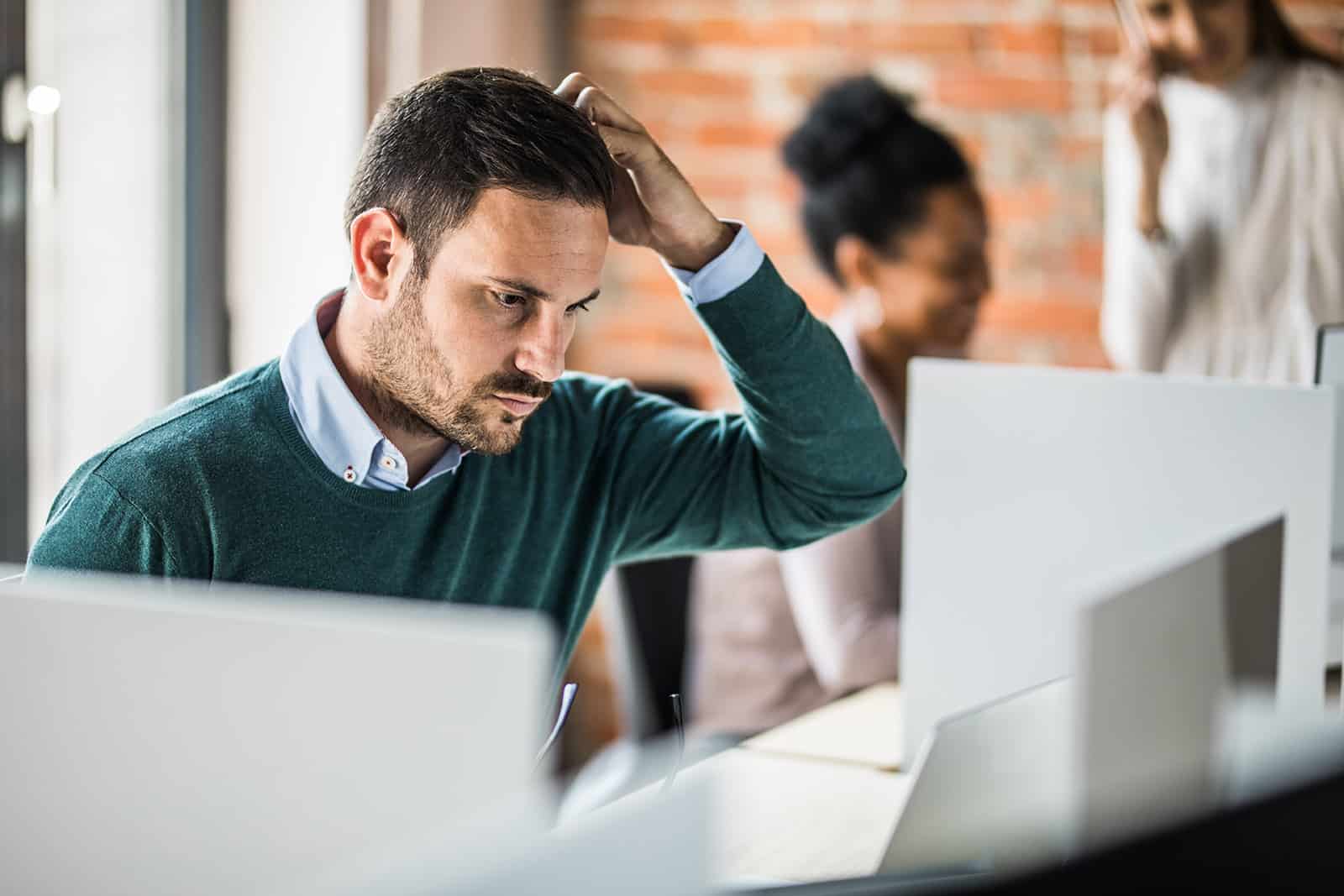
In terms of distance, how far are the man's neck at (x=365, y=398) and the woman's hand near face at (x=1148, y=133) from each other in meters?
1.94

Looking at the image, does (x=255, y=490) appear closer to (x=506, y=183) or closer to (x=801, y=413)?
(x=506, y=183)

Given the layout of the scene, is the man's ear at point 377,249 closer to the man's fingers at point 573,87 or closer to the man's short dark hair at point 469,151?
the man's short dark hair at point 469,151

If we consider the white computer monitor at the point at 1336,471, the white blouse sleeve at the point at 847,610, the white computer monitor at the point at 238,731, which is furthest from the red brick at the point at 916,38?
the white computer monitor at the point at 238,731

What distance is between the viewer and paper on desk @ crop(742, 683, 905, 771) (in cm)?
163

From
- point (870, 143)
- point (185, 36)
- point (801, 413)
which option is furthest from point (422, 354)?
point (870, 143)

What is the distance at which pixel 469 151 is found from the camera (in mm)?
1181

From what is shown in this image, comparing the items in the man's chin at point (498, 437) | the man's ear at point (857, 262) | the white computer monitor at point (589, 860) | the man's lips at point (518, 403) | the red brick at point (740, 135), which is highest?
Answer: the white computer monitor at point (589, 860)

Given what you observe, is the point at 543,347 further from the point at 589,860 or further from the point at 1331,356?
the point at 1331,356

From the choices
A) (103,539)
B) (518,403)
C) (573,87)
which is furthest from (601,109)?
(103,539)

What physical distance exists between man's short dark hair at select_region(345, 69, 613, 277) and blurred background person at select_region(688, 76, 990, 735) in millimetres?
888

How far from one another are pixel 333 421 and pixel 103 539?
0.73 ft

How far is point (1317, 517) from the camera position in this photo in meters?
1.40

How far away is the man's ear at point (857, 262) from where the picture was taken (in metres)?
2.44

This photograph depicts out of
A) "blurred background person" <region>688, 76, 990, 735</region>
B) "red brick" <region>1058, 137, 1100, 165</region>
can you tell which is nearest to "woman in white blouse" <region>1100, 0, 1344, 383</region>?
"red brick" <region>1058, 137, 1100, 165</region>
